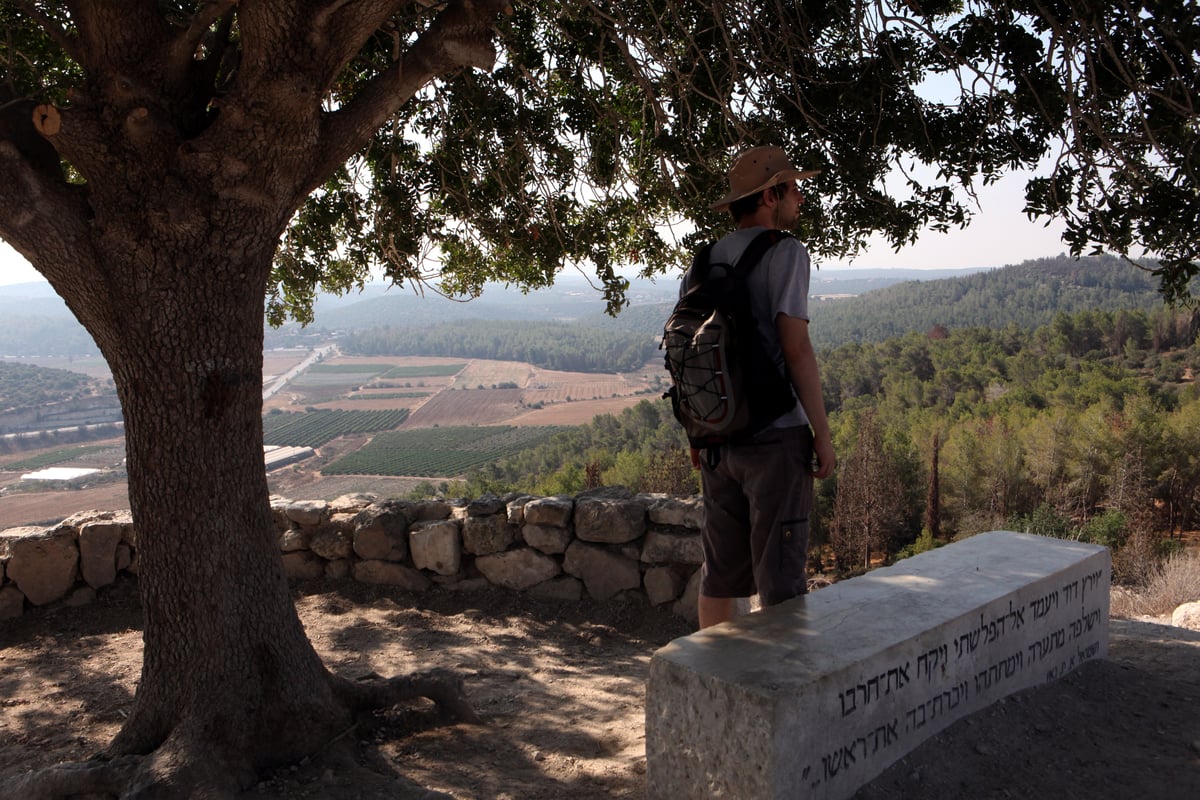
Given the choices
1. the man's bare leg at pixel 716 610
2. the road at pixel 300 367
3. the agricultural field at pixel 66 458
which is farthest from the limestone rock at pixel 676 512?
the road at pixel 300 367

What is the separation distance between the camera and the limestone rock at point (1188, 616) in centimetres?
511

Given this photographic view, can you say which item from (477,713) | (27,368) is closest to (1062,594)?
(477,713)

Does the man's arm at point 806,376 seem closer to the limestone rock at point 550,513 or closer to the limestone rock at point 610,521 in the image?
the limestone rock at point 610,521

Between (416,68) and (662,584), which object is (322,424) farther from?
(416,68)

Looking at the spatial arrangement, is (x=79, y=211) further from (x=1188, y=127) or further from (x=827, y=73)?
(x=1188, y=127)

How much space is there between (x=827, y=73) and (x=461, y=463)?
1684 inches

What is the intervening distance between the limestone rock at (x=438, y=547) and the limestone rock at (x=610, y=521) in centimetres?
84

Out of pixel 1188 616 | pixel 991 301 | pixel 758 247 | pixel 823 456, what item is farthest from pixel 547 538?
pixel 991 301

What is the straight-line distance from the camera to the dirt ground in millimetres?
2551

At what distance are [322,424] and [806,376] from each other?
55.4 m

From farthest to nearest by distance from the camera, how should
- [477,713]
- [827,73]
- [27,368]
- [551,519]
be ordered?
[27,368] < [551,519] < [827,73] < [477,713]

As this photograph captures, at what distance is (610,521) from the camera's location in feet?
17.2

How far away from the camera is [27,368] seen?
179 ft

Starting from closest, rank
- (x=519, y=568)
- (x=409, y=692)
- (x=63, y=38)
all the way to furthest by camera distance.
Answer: (x=63, y=38)
(x=409, y=692)
(x=519, y=568)
